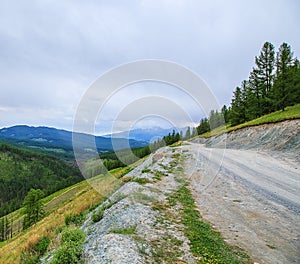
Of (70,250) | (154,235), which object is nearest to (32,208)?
(70,250)

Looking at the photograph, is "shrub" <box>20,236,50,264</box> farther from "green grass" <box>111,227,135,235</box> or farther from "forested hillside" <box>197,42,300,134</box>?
"forested hillside" <box>197,42,300,134</box>

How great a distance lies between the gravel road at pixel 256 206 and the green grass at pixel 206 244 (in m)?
0.37

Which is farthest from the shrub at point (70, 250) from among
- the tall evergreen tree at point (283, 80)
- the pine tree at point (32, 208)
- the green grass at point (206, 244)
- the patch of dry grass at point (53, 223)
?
the pine tree at point (32, 208)

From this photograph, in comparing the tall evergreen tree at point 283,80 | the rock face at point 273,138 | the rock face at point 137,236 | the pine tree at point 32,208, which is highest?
the tall evergreen tree at point 283,80

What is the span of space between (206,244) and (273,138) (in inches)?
1100

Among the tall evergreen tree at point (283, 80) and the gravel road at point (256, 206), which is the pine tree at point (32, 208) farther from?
the tall evergreen tree at point (283, 80)

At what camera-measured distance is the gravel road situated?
6.78 metres

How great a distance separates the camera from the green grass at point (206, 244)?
5.93 m

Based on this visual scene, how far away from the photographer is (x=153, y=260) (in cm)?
568

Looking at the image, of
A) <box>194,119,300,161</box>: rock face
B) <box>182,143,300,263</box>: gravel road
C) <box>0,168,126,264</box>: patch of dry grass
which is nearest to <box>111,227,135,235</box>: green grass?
<box>182,143,300,263</box>: gravel road

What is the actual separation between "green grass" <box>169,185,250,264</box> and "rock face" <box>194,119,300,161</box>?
60.1 feet

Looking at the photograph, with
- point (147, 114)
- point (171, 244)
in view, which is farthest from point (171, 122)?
point (171, 244)

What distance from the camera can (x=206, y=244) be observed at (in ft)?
21.8

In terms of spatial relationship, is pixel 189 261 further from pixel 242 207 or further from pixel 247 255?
pixel 242 207
